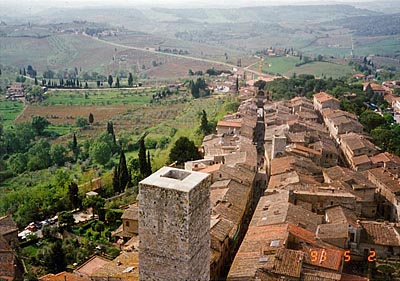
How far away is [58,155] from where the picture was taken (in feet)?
143

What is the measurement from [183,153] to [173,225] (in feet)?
77.9

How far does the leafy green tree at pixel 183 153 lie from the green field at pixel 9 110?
1136 inches

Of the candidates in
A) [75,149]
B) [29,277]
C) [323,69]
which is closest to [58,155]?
[75,149]

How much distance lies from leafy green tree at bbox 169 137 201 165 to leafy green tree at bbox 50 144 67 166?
538 inches

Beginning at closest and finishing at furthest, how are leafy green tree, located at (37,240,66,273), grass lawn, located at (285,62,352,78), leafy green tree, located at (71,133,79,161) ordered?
1. leafy green tree, located at (37,240,66,273)
2. leafy green tree, located at (71,133,79,161)
3. grass lawn, located at (285,62,352,78)

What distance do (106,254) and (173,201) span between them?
1292 centimetres

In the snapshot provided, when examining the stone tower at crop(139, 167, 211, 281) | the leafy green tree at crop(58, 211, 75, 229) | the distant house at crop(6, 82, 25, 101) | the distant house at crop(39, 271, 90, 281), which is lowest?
the distant house at crop(6, 82, 25, 101)

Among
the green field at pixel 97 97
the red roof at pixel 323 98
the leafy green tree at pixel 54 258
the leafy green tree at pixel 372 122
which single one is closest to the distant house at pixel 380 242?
the leafy green tree at pixel 54 258

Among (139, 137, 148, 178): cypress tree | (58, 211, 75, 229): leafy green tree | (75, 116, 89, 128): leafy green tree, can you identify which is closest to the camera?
(58, 211, 75, 229): leafy green tree

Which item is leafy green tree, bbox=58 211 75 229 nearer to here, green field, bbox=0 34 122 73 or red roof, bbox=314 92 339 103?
red roof, bbox=314 92 339 103

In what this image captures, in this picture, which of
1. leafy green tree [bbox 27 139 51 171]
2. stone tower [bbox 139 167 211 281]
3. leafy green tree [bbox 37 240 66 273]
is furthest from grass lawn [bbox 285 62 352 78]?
stone tower [bbox 139 167 211 281]

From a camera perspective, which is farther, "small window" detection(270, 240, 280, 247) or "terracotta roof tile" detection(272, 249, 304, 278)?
"small window" detection(270, 240, 280, 247)

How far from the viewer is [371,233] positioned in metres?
21.2

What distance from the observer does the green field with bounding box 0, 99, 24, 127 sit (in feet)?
188
